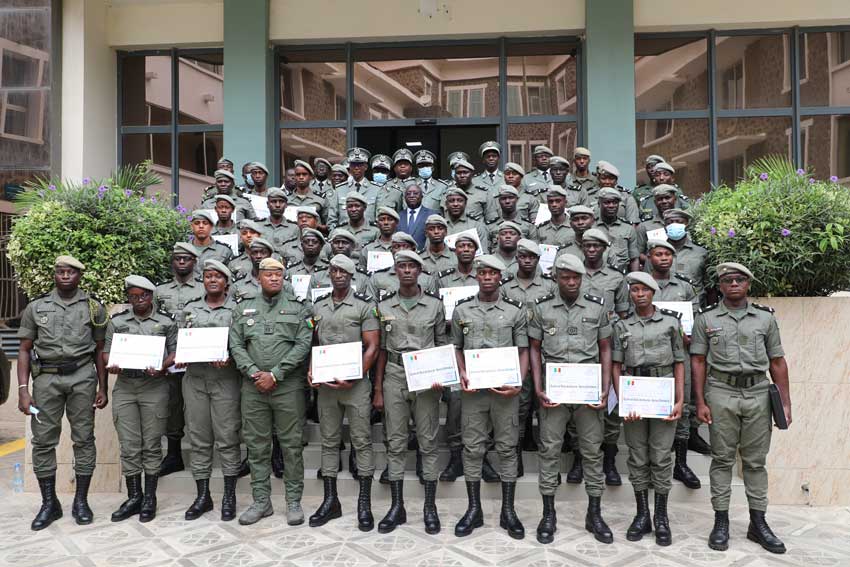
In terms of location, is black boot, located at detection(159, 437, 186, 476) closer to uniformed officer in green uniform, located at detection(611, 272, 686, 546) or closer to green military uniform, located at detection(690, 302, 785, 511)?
uniformed officer in green uniform, located at detection(611, 272, 686, 546)

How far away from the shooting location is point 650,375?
5.18 m

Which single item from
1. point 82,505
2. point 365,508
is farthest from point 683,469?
point 82,505

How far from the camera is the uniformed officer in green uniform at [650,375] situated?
5133mm

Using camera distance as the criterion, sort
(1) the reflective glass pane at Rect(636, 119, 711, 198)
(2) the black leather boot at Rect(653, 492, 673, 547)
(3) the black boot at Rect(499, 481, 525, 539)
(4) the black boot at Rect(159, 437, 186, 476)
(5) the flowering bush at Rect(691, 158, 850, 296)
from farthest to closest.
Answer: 1. (1) the reflective glass pane at Rect(636, 119, 711, 198)
2. (4) the black boot at Rect(159, 437, 186, 476)
3. (5) the flowering bush at Rect(691, 158, 850, 296)
4. (3) the black boot at Rect(499, 481, 525, 539)
5. (2) the black leather boot at Rect(653, 492, 673, 547)

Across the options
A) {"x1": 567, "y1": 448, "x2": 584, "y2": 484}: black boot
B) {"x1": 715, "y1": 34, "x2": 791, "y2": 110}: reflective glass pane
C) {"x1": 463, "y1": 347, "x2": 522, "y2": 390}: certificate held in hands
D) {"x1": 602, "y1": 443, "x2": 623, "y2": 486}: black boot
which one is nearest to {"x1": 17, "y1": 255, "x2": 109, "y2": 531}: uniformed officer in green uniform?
{"x1": 463, "y1": 347, "x2": 522, "y2": 390}: certificate held in hands

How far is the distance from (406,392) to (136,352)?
228cm

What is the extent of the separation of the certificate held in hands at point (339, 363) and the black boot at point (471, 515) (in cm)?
128

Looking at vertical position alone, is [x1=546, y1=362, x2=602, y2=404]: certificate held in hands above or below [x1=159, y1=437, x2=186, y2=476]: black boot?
above

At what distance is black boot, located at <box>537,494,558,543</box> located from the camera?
5082mm

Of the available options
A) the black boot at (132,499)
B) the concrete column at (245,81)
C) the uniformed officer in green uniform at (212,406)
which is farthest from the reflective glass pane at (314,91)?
the black boot at (132,499)

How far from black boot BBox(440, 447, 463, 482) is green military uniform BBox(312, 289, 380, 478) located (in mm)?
767

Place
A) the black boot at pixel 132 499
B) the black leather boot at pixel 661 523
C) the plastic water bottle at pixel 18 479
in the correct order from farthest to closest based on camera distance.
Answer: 1. the plastic water bottle at pixel 18 479
2. the black boot at pixel 132 499
3. the black leather boot at pixel 661 523

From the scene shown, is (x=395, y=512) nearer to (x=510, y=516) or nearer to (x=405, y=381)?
(x=510, y=516)

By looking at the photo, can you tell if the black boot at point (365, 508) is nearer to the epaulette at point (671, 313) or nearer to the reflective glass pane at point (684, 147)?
the epaulette at point (671, 313)
